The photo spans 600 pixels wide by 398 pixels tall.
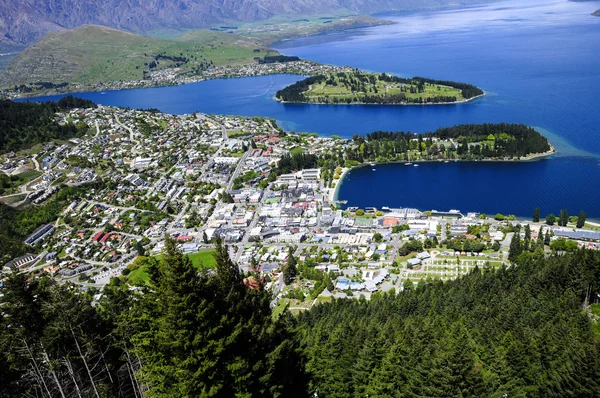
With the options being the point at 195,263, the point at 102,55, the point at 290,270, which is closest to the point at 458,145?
the point at 290,270

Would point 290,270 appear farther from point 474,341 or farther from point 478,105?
point 478,105

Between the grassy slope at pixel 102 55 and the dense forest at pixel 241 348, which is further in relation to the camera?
the grassy slope at pixel 102 55

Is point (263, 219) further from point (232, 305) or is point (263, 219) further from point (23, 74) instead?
point (23, 74)

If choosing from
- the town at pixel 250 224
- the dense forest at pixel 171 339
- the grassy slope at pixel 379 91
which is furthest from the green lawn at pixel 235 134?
the dense forest at pixel 171 339

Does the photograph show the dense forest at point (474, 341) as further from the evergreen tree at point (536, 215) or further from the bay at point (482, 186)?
the bay at point (482, 186)

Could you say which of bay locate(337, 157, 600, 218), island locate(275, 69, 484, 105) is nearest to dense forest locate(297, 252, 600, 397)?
bay locate(337, 157, 600, 218)
